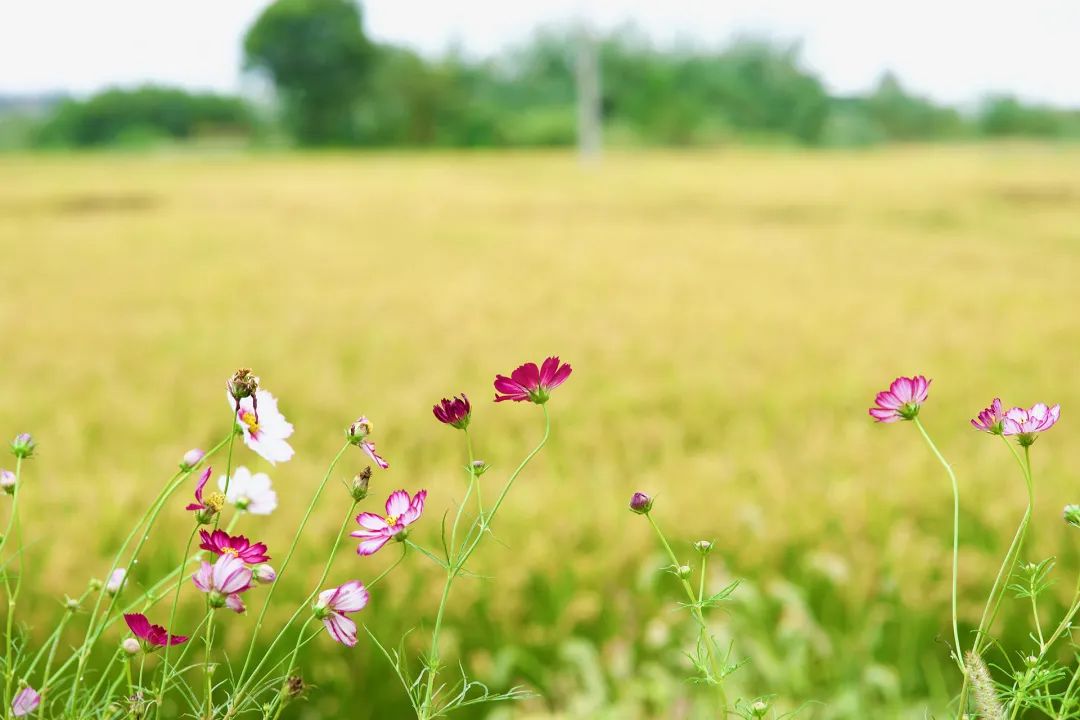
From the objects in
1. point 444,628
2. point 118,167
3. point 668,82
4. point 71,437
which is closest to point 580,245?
point 71,437

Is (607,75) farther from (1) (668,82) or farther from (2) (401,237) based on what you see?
(2) (401,237)

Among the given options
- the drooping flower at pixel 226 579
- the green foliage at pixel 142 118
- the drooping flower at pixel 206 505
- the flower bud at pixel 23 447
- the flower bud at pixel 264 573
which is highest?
the green foliage at pixel 142 118

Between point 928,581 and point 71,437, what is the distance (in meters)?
1.74

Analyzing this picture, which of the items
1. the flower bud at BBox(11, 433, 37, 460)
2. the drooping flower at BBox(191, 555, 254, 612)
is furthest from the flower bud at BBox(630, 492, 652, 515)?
the flower bud at BBox(11, 433, 37, 460)

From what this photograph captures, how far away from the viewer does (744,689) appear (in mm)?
1476

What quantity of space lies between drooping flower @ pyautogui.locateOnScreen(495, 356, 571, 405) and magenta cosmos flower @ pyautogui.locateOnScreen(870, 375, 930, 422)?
0.14 metres

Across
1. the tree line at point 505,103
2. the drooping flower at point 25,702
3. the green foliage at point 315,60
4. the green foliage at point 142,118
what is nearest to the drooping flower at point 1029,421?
the drooping flower at point 25,702

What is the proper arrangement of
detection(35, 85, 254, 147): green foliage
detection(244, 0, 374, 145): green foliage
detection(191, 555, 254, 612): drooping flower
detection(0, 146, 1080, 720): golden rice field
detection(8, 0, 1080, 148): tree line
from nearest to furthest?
1. detection(191, 555, 254, 612): drooping flower
2. detection(0, 146, 1080, 720): golden rice field
3. detection(8, 0, 1080, 148): tree line
4. detection(35, 85, 254, 147): green foliage
5. detection(244, 0, 374, 145): green foliage

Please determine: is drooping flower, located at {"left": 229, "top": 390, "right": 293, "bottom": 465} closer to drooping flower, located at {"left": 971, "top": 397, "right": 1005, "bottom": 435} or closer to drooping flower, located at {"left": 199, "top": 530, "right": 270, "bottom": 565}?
drooping flower, located at {"left": 199, "top": 530, "right": 270, "bottom": 565}

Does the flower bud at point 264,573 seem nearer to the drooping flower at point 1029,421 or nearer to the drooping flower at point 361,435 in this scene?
the drooping flower at point 361,435

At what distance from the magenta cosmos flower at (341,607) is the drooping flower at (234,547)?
3 centimetres

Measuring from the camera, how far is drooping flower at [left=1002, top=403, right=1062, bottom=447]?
0.45 metres

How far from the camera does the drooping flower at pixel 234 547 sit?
430 millimetres

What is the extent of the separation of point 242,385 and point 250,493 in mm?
84
